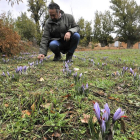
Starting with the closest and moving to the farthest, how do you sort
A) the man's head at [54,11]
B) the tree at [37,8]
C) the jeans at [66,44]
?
the man's head at [54,11] < the jeans at [66,44] < the tree at [37,8]

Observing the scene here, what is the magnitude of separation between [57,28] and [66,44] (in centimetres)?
69

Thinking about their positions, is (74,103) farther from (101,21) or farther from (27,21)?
(101,21)

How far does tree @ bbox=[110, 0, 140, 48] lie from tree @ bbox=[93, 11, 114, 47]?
1818 mm

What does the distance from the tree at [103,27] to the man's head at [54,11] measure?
31.6m

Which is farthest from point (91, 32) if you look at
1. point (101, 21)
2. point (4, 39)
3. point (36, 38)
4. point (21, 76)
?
point (21, 76)

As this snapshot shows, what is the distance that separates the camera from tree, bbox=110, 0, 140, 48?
101 ft

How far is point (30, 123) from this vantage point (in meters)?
1.14

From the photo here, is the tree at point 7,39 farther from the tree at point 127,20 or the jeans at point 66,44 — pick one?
the tree at point 127,20

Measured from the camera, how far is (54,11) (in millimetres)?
3555

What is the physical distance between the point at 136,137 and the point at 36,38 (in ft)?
52.1

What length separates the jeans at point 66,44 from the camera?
13.6ft

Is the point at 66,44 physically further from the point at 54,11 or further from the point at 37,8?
the point at 37,8

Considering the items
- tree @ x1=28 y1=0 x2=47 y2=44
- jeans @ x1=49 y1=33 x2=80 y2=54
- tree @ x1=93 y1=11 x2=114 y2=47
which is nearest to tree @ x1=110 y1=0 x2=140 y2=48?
tree @ x1=93 y1=11 x2=114 y2=47

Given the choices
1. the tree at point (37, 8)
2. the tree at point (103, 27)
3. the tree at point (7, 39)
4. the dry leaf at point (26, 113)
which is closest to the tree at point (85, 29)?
the tree at point (103, 27)
